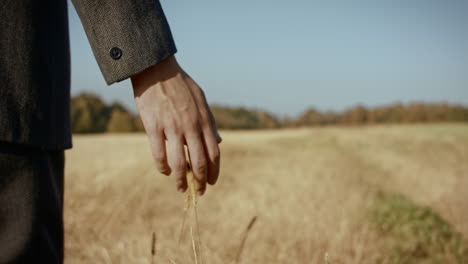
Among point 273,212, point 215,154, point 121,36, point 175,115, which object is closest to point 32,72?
point 121,36

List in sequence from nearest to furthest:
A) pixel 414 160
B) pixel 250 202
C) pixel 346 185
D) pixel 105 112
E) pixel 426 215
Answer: pixel 426 215, pixel 250 202, pixel 346 185, pixel 414 160, pixel 105 112

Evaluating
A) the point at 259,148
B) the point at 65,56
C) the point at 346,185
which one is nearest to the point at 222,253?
the point at 65,56

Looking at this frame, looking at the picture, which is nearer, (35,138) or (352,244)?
(35,138)

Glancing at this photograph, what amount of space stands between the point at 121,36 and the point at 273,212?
8.57ft

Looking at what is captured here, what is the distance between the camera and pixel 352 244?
2504 millimetres

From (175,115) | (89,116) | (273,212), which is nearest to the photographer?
(175,115)

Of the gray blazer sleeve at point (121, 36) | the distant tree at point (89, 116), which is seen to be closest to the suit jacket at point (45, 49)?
the gray blazer sleeve at point (121, 36)

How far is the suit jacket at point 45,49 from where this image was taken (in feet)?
2.53

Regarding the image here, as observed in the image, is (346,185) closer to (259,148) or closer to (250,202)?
(250,202)

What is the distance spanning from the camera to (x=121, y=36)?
799mm

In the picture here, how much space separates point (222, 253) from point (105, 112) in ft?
25.1

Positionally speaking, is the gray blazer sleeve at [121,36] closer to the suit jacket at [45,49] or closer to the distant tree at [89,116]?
the suit jacket at [45,49]

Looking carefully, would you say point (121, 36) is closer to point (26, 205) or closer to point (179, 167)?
point (179, 167)

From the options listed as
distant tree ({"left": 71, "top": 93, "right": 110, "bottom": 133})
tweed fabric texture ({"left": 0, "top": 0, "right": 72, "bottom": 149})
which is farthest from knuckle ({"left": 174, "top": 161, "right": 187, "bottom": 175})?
distant tree ({"left": 71, "top": 93, "right": 110, "bottom": 133})
